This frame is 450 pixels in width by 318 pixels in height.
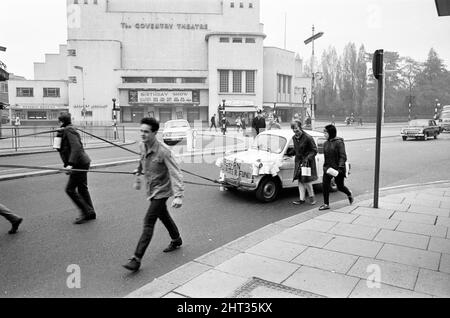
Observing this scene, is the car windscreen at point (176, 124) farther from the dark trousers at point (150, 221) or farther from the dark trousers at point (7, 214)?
the dark trousers at point (150, 221)

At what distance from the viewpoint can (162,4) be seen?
76938mm

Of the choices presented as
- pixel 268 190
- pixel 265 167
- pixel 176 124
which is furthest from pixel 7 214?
pixel 176 124

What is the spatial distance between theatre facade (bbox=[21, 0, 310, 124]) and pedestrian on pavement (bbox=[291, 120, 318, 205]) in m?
56.4

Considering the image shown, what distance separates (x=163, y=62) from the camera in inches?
2795

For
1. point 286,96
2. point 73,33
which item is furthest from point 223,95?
point 73,33

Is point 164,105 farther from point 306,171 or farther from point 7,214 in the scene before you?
point 7,214

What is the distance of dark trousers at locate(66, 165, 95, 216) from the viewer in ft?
22.2

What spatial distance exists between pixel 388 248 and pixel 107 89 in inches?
2638

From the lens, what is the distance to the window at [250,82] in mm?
65938

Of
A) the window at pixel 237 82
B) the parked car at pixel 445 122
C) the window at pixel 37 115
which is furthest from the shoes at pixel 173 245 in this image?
the window at pixel 37 115

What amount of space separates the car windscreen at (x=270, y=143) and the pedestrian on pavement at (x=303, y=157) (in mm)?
760

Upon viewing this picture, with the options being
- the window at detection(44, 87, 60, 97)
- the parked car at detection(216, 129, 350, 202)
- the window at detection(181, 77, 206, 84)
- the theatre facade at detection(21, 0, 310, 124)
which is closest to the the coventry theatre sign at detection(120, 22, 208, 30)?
the theatre facade at detection(21, 0, 310, 124)

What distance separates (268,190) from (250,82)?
5890cm
